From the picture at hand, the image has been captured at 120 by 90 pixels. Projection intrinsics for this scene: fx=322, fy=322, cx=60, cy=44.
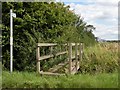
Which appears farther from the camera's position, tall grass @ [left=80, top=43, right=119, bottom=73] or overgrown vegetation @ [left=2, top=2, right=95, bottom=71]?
tall grass @ [left=80, top=43, right=119, bottom=73]

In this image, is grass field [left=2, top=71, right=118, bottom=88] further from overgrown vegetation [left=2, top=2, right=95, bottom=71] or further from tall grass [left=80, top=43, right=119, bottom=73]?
tall grass [left=80, top=43, right=119, bottom=73]

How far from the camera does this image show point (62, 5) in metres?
13.6

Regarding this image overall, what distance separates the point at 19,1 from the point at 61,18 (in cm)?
188

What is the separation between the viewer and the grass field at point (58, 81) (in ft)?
26.0

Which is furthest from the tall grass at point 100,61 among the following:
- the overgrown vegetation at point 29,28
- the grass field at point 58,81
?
the grass field at point 58,81

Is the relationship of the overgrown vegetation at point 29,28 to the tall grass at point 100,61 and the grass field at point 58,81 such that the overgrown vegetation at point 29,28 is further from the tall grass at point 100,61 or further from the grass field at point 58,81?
the grass field at point 58,81

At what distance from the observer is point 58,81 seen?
28.1 feet

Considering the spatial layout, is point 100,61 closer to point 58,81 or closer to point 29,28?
point 29,28

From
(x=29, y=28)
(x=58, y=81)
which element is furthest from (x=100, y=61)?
(x=58, y=81)

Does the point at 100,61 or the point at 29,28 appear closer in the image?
the point at 29,28

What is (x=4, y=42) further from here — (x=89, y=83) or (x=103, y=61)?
(x=89, y=83)

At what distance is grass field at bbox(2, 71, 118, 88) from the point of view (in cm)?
791

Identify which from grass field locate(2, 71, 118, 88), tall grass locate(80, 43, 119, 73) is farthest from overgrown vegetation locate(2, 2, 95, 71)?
grass field locate(2, 71, 118, 88)

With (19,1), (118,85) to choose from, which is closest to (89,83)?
(118,85)
